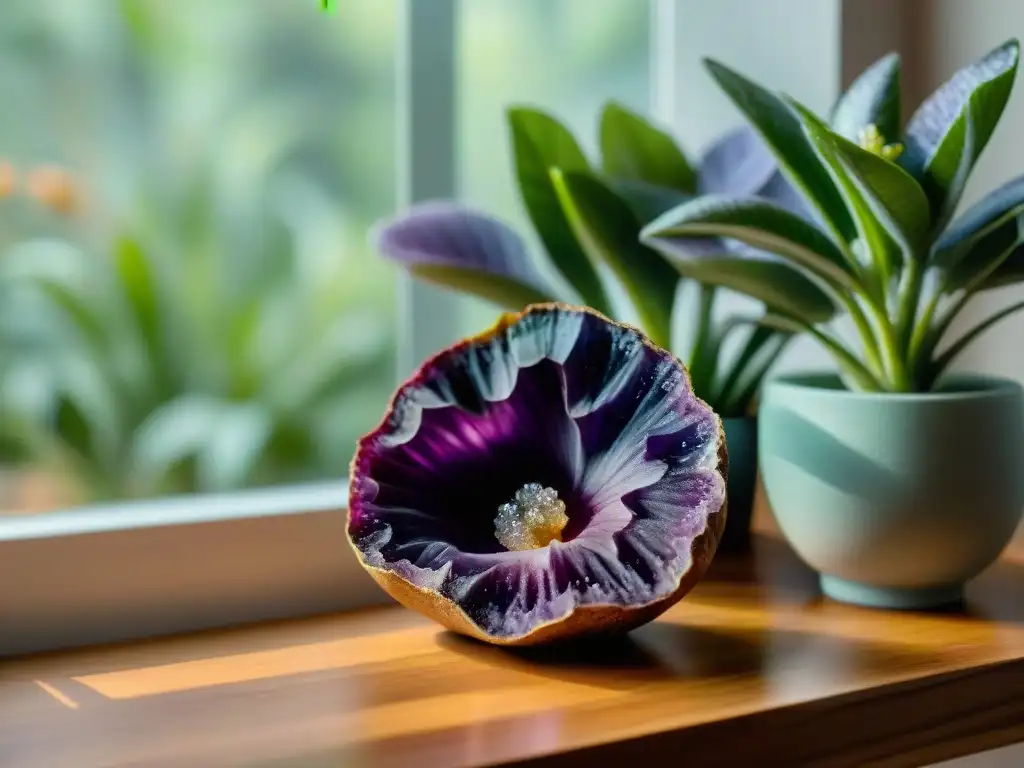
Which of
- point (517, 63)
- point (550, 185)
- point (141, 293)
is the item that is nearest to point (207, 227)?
point (141, 293)

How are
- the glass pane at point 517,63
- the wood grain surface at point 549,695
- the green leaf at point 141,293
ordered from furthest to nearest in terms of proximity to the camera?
the green leaf at point 141,293 → the glass pane at point 517,63 → the wood grain surface at point 549,695

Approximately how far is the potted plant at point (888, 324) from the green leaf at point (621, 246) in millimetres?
59

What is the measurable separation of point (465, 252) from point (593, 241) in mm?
82

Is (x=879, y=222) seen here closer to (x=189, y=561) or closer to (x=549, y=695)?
(x=549, y=695)

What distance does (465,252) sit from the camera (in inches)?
27.6

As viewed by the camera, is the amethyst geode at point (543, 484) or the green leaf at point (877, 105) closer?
the amethyst geode at point (543, 484)

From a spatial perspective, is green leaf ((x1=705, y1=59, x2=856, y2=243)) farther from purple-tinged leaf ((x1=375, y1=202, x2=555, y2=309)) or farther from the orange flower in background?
the orange flower in background

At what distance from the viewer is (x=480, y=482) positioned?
592 mm

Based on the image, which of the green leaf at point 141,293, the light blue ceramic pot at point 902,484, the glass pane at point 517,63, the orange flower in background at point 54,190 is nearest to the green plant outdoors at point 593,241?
the light blue ceramic pot at point 902,484

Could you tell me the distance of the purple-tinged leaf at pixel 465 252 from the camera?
0.69m

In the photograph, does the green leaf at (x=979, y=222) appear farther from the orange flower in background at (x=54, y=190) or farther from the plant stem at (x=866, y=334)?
the orange flower in background at (x=54, y=190)

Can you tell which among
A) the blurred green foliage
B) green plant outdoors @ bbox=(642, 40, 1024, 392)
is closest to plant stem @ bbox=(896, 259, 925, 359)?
green plant outdoors @ bbox=(642, 40, 1024, 392)

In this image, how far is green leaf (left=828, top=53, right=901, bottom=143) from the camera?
62 cm

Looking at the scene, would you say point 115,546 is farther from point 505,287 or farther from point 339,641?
point 505,287
